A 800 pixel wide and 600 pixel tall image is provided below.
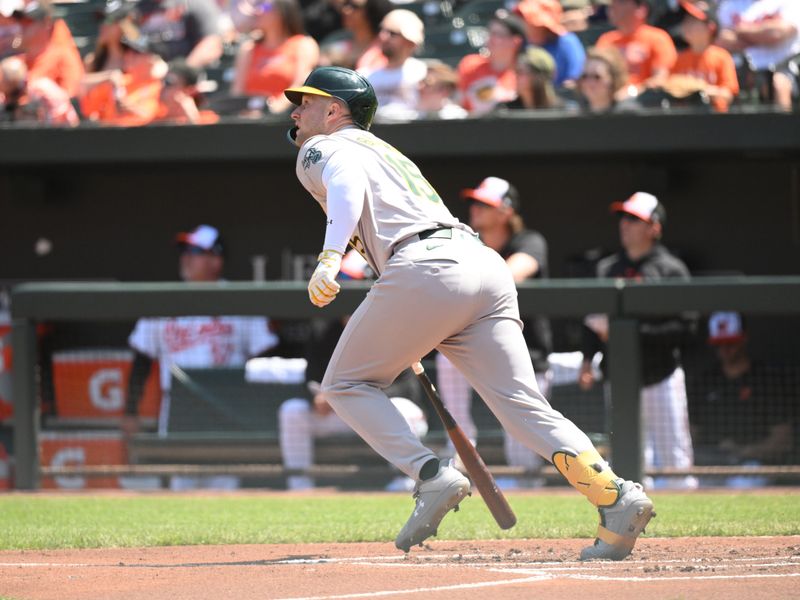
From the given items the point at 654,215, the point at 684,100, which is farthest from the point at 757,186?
the point at 654,215

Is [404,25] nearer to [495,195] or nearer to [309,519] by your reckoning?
[495,195]

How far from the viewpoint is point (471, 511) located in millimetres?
6676

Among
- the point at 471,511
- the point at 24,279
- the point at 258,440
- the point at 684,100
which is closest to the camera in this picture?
the point at 471,511

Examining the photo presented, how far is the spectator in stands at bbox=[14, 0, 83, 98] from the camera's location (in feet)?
34.7

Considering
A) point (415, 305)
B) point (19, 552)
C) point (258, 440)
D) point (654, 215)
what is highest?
point (415, 305)

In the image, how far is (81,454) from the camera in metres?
8.10

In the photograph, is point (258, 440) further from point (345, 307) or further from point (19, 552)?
point (19, 552)

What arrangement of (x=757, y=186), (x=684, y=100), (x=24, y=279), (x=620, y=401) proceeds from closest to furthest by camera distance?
(x=620, y=401)
(x=684, y=100)
(x=757, y=186)
(x=24, y=279)

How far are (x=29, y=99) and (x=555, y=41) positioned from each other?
13.1 feet

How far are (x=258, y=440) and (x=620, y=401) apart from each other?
7.27 feet

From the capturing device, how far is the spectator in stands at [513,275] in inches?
304

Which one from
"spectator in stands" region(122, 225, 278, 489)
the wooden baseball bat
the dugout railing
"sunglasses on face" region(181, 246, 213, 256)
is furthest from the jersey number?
"sunglasses on face" region(181, 246, 213, 256)

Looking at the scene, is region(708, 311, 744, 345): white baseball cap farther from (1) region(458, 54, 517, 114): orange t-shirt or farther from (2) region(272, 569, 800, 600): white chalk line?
(2) region(272, 569, 800, 600): white chalk line

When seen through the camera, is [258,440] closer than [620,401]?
No
